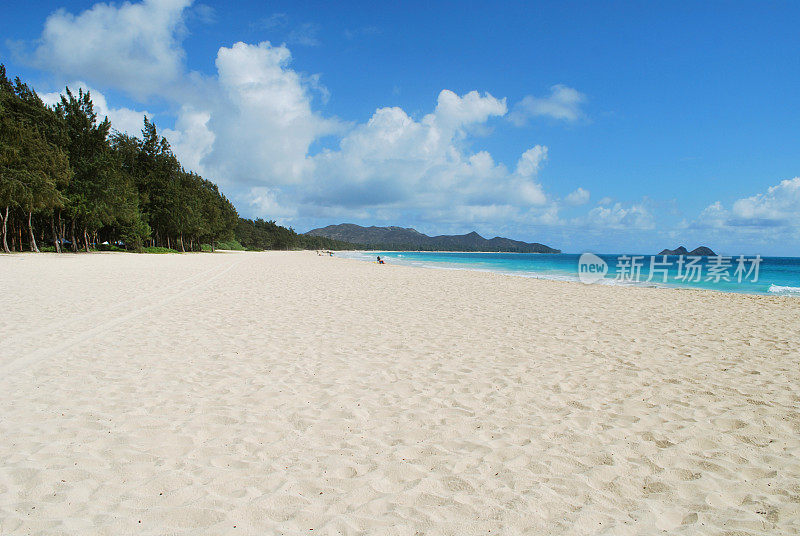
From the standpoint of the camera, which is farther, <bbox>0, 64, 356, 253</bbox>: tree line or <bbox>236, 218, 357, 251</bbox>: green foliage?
<bbox>236, 218, 357, 251</bbox>: green foliage

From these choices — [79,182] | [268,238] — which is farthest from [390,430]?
[268,238]

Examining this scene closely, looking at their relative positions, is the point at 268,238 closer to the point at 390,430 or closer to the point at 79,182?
the point at 79,182

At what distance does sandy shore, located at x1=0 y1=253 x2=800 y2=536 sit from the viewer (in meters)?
2.84

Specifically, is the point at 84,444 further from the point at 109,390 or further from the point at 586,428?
the point at 586,428

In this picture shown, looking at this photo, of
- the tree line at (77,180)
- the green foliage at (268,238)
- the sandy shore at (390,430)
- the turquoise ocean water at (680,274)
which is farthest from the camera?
the green foliage at (268,238)

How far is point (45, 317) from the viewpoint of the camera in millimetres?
9000

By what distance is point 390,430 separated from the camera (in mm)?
4121

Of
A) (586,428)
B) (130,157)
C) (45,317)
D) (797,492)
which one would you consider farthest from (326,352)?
(130,157)

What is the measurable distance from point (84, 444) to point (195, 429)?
895 mm

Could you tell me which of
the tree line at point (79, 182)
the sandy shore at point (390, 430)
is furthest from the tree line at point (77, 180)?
the sandy shore at point (390, 430)

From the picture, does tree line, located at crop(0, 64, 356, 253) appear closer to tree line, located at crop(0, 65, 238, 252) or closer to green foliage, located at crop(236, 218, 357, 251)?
tree line, located at crop(0, 65, 238, 252)

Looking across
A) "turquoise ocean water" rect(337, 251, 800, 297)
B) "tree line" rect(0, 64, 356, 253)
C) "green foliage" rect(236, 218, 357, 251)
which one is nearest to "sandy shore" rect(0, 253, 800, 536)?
"turquoise ocean water" rect(337, 251, 800, 297)

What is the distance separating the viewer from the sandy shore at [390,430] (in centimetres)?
284

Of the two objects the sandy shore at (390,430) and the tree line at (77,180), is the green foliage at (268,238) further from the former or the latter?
the sandy shore at (390,430)
